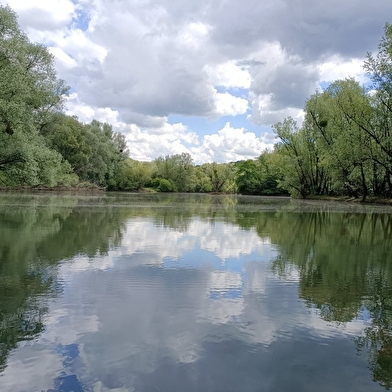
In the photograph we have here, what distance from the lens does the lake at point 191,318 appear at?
4.42 m

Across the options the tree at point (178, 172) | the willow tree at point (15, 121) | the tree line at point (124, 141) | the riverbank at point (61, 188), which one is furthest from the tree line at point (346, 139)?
the tree at point (178, 172)

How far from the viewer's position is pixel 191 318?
20.3 ft

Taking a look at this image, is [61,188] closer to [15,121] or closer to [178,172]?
[15,121]

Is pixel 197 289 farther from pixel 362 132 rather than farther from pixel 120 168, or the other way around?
pixel 120 168

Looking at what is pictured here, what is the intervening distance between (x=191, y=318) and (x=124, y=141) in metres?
95.0

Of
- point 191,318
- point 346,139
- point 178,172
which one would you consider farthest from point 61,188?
point 191,318

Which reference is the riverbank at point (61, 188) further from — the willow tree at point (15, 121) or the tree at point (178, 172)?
the tree at point (178, 172)

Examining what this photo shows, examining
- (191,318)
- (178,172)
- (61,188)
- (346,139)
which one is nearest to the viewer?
(191,318)

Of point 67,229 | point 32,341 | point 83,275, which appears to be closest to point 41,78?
point 67,229

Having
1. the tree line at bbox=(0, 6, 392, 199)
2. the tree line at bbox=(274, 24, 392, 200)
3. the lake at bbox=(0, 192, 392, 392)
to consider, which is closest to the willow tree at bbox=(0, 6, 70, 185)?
the tree line at bbox=(0, 6, 392, 199)

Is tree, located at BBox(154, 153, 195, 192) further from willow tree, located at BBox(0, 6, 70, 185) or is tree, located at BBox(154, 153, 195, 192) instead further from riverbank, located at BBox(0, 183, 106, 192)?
willow tree, located at BBox(0, 6, 70, 185)

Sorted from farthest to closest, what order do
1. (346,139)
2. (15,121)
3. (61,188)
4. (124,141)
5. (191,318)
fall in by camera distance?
(124,141) < (61,188) < (346,139) < (15,121) < (191,318)

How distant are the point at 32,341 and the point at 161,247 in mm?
7403

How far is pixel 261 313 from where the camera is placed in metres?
6.49
